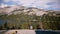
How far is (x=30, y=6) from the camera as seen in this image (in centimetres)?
150

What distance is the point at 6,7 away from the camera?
149 centimetres

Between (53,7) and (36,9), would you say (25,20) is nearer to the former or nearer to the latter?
(36,9)

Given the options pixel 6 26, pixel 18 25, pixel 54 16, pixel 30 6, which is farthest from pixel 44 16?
pixel 6 26

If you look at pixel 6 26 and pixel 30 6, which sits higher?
pixel 30 6

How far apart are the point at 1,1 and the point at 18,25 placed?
0.43 meters

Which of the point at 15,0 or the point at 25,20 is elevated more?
the point at 15,0

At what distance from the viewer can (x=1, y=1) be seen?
1.49 metres

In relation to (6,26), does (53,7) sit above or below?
above

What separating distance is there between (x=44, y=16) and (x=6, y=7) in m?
0.58

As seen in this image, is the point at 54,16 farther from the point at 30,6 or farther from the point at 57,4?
the point at 30,6

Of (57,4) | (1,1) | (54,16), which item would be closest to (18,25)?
(1,1)

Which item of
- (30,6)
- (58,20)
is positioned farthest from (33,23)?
(58,20)

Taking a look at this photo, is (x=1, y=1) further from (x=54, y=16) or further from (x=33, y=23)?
(x=54, y=16)

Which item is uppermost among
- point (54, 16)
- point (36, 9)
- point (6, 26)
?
point (36, 9)
